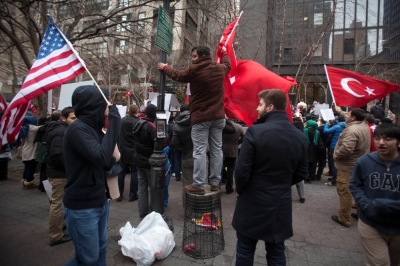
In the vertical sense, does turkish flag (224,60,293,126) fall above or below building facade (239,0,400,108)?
below

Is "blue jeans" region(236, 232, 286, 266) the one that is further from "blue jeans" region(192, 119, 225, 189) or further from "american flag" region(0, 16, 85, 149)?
"american flag" region(0, 16, 85, 149)

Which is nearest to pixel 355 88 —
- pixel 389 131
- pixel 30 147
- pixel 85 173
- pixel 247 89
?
pixel 247 89

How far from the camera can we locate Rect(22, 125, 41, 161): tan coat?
21.4 feet

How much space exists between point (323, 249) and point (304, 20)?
2216cm

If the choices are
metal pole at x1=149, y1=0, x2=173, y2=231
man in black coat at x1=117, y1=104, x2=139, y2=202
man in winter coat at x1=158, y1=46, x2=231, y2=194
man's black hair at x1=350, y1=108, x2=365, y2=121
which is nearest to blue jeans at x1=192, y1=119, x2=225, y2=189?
man in winter coat at x1=158, y1=46, x2=231, y2=194

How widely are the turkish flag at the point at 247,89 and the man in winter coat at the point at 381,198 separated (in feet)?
5.40

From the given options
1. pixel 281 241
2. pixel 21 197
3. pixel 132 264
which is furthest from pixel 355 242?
pixel 21 197

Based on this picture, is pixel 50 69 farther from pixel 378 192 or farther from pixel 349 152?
pixel 349 152

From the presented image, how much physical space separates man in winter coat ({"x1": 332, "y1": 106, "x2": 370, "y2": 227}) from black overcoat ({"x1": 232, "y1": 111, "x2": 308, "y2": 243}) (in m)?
2.72

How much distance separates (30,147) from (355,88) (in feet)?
25.4

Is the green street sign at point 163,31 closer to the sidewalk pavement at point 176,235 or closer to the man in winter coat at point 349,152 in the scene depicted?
the sidewalk pavement at point 176,235

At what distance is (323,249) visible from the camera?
377cm

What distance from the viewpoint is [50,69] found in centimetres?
308

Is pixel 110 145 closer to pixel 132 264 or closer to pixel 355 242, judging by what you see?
pixel 132 264
